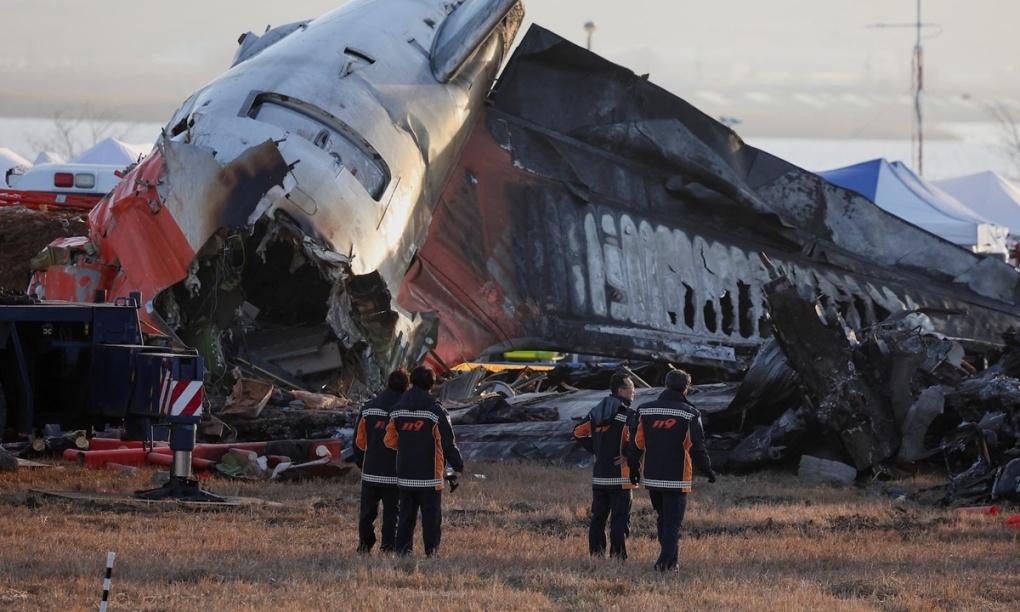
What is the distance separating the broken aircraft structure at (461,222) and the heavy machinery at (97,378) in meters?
4.51

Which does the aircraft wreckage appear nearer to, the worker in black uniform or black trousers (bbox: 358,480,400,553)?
the worker in black uniform

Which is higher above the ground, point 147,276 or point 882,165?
point 882,165

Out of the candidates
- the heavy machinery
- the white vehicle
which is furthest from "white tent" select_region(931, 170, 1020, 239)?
the heavy machinery

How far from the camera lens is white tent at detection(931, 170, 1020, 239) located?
54.6 m

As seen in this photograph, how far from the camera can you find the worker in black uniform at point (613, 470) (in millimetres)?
10484

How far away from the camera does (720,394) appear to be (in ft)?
64.0

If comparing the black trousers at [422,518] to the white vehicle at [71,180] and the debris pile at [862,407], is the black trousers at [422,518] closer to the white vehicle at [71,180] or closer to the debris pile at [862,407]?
the debris pile at [862,407]

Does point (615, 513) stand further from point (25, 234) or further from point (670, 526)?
point (25, 234)

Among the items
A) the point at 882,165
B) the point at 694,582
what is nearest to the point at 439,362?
the point at 694,582

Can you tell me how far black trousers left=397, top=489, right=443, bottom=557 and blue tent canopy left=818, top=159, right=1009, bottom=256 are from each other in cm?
3439

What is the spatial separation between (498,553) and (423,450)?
105cm

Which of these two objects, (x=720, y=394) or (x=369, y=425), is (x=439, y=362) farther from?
(x=369, y=425)

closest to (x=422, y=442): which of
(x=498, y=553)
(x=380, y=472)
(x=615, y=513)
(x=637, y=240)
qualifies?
(x=380, y=472)

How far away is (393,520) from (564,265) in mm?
15032
